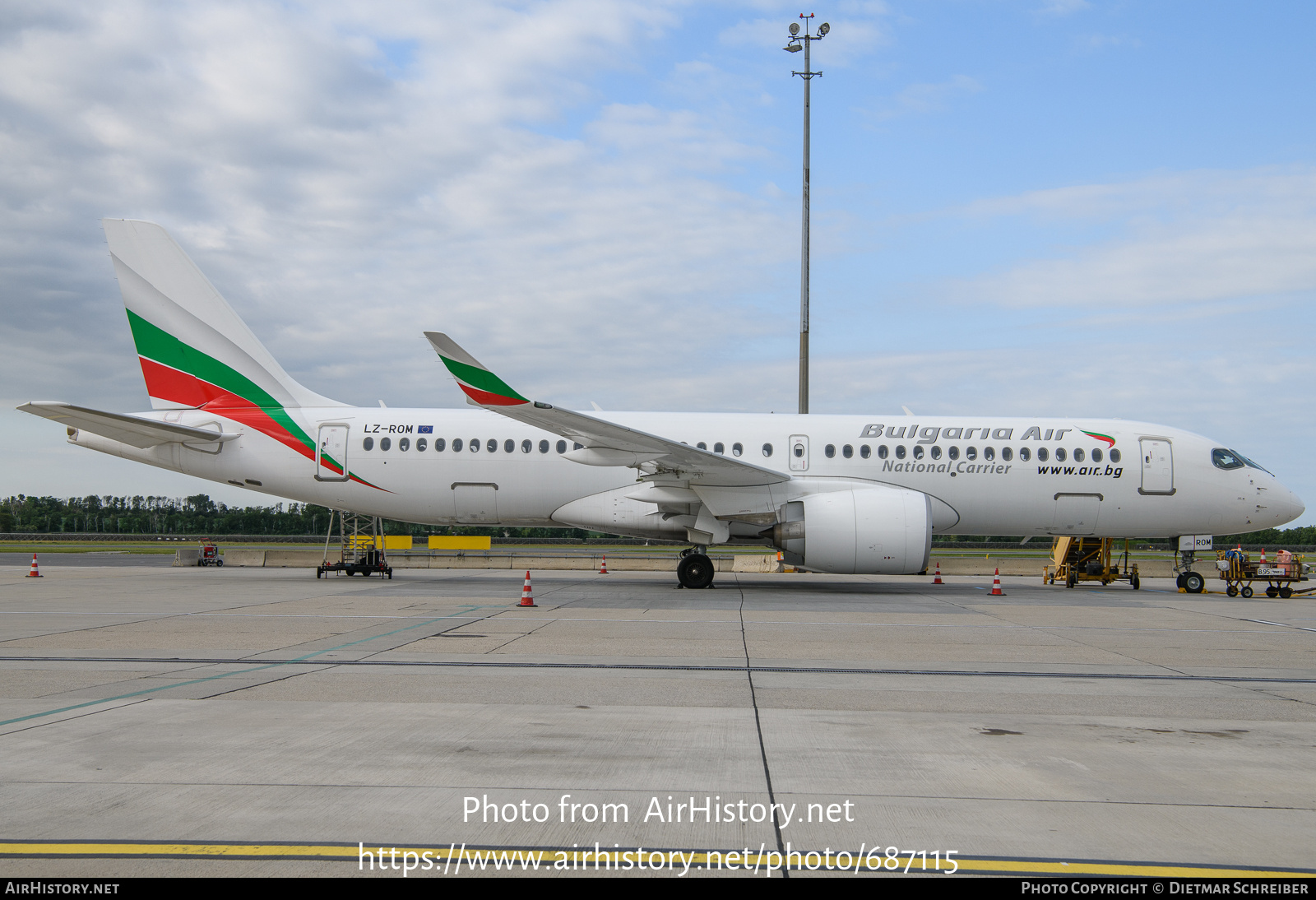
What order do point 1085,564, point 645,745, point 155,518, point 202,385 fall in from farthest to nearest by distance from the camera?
point 155,518 → point 1085,564 → point 202,385 → point 645,745

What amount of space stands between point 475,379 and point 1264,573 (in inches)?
655

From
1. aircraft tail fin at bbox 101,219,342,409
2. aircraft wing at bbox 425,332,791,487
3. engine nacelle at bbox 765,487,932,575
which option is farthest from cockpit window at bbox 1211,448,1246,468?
aircraft tail fin at bbox 101,219,342,409

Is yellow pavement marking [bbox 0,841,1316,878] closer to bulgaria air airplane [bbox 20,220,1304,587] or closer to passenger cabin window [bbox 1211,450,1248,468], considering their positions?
bulgaria air airplane [bbox 20,220,1304,587]

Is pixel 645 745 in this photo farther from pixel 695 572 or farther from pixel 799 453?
pixel 799 453

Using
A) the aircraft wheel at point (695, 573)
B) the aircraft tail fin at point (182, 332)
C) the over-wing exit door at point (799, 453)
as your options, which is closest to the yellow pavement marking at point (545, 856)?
the aircraft wheel at point (695, 573)

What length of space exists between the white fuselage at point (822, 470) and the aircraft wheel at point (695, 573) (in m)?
0.87

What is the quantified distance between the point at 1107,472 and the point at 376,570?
53.8ft

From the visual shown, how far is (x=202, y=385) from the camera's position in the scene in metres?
18.5

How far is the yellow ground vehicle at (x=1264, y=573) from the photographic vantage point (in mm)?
18031

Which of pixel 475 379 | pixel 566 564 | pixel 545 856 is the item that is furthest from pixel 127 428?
pixel 545 856

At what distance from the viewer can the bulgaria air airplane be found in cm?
1762

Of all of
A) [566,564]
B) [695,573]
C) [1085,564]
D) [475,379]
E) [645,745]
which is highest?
[475,379]

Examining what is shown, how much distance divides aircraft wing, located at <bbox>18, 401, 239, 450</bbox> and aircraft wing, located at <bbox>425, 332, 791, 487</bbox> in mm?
6791

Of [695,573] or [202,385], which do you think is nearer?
[695,573]
